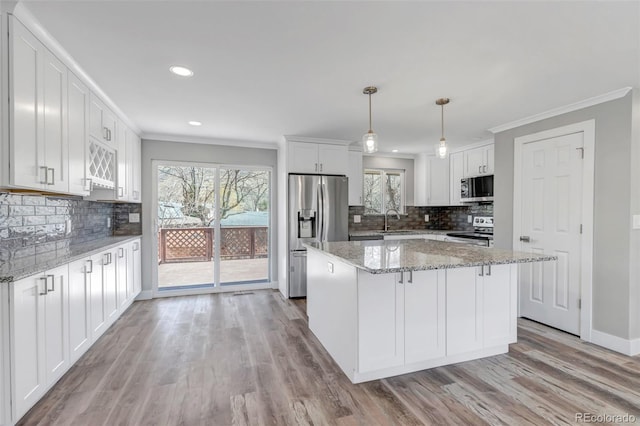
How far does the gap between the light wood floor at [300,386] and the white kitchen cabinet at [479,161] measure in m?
2.33

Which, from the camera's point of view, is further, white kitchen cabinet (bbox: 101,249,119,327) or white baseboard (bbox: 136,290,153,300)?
white baseboard (bbox: 136,290,153,300)

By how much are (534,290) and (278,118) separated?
3.42m

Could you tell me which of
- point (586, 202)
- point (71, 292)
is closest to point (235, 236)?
point (71, 292)

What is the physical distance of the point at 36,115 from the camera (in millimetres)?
1841

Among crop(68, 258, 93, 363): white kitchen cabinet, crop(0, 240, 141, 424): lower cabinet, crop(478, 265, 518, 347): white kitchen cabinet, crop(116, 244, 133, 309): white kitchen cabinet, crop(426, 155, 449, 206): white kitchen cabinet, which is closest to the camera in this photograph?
crop(0, 240, 141, 424): lower cabinet

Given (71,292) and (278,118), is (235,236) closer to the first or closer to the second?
(278,118)

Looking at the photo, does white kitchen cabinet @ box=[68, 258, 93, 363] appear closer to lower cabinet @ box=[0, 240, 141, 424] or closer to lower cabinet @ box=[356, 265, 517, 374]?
lower cabinet @ box=[0, 240, 141, 424]

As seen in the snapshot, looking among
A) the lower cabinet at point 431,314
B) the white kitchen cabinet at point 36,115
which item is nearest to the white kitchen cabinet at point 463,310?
the lower cabinet at point 431,314

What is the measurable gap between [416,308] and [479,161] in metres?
3.21

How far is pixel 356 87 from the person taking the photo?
256cm

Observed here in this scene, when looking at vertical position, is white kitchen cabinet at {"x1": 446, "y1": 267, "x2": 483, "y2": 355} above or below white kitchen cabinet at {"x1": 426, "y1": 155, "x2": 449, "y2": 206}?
below

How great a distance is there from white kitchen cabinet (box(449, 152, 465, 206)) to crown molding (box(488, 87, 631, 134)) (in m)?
1.10

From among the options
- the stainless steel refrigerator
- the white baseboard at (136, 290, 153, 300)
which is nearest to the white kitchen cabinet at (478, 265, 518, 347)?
the stainless steel refrigerator

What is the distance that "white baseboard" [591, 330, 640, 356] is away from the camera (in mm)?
2566
